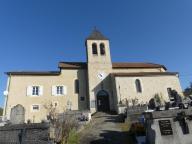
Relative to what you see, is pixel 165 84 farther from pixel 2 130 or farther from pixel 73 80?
pixel 2 130

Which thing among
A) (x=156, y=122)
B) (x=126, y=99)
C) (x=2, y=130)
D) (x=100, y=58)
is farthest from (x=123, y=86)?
(x=2, y=130)

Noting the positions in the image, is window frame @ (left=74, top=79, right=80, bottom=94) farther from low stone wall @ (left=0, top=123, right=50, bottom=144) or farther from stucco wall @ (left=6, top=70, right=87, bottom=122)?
low stone wall @ (left=0, top=123, right=50, bottom=144)

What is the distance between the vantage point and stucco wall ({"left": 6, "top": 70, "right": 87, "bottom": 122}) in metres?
24.3

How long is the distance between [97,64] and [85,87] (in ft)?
13.1

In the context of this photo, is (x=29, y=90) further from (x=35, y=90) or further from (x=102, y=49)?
(x=102, y=49)

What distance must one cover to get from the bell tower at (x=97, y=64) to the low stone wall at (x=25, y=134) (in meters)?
16.1

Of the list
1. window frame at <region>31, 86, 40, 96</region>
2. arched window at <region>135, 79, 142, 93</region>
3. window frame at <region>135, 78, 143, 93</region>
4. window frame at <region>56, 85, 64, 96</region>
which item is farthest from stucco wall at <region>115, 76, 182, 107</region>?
window frame at <region>31, 86, 40, 96</region>

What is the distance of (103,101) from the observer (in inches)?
1035

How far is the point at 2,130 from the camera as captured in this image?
30.6 ft

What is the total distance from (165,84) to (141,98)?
4381mm

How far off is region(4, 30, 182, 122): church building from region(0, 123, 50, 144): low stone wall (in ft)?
49.8

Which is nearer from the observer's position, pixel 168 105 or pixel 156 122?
pixel 156 122

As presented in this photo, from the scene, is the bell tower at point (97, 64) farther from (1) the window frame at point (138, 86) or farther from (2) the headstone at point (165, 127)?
(2) the headstone at point (165, 127)

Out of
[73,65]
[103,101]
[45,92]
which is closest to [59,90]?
[45,92]
